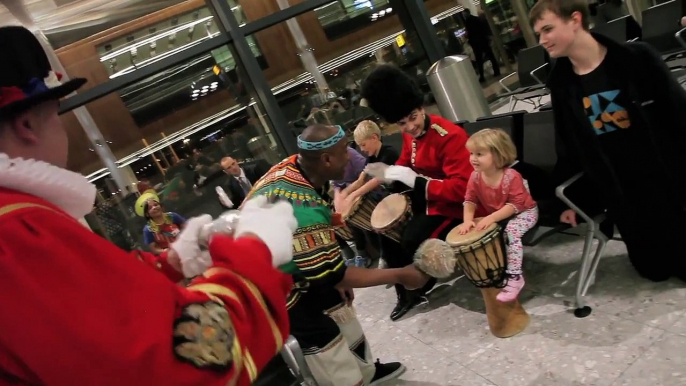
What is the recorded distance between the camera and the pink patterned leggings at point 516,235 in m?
2.75

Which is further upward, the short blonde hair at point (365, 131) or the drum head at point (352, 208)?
the short blonde hair at point (365, 131)

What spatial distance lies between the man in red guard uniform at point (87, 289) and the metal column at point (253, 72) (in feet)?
18.0

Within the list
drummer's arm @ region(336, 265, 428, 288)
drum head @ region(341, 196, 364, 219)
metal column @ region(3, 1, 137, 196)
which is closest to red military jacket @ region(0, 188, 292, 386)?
drummer's arm @ region(336, 265, 428, 288)

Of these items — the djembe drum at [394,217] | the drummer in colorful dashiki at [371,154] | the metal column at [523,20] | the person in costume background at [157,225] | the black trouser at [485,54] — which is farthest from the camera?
the black trouser at [485,54]

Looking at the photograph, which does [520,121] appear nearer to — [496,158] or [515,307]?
[496,158]

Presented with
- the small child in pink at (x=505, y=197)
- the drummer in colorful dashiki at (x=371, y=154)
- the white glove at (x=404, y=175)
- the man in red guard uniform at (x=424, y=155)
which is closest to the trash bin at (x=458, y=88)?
the drummer in colorful dashiki at (x=371, y=154)

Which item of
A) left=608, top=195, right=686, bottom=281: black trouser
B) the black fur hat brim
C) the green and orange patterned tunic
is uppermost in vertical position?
the black fur hat brim

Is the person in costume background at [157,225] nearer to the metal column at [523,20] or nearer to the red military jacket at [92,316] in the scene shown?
the red military jacket at [92,316]

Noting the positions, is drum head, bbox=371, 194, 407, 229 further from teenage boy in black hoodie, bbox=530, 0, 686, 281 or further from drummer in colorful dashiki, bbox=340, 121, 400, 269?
teenage boy in black hoodie, bbox=530, 0, 686, 281

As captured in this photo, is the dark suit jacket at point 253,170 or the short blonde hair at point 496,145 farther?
the dark suit jacket at point 253,170

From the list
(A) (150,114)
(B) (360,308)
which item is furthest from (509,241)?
(A) (150,114)

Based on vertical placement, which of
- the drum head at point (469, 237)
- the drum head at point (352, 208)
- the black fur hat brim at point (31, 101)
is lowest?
the drum head at point (469, 237)

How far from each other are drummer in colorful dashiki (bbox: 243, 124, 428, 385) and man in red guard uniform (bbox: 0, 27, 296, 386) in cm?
103

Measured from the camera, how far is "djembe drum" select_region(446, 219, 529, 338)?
2.69 metres
